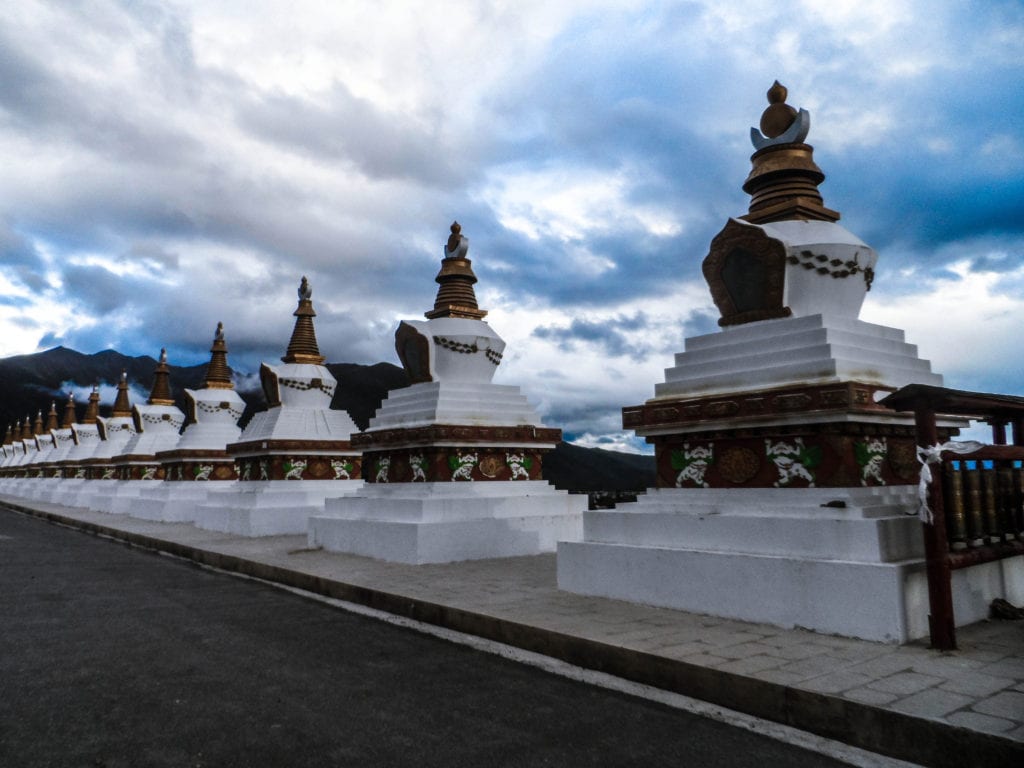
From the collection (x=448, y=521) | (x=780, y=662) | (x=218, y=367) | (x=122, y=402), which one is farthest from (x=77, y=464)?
(x=780, y=662)

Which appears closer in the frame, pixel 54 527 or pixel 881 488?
pixel 881 488

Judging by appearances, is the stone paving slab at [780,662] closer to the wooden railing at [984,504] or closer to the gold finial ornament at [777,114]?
the wooden railing at [984,504]

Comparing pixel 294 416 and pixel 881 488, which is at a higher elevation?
pixel 294 416

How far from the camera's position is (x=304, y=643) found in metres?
5.39

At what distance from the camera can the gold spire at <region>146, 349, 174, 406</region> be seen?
24.1m

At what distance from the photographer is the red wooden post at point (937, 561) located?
14.3 feet

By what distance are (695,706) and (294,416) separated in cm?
1202

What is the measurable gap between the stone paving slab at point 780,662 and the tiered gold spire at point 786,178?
3.59 m

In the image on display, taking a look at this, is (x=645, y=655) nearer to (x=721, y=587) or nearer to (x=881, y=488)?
(x=721, y=587)

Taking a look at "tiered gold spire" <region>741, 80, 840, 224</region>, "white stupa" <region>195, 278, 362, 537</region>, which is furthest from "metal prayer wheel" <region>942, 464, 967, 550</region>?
"white stupa" <region>195, 278, 362, 537</region>

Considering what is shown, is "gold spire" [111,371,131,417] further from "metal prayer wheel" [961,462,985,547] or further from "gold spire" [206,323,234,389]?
"metal prayer wheel" [961,462,985,547]

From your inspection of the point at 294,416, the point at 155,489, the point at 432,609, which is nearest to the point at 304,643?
the point at 432,609

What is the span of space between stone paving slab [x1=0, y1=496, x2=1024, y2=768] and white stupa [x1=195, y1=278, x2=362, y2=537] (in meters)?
6.67

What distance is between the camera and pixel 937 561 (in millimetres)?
4445
